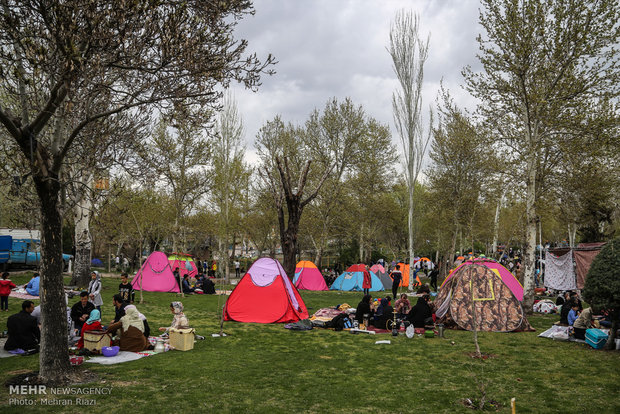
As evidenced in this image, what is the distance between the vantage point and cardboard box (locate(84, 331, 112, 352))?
28.2ft

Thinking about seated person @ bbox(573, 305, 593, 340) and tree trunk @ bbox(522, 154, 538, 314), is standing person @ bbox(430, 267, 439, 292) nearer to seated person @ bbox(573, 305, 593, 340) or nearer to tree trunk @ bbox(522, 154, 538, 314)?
tree trunk @ bbox(522, 154, 538, 314)

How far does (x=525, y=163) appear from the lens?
16609mm

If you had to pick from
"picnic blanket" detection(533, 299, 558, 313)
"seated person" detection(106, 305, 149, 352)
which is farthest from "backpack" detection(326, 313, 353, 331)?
"picnic blanket" detection(533, 299, 558, 313)

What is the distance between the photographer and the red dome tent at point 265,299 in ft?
44.2

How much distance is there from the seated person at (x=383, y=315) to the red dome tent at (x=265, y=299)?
8.04 feet

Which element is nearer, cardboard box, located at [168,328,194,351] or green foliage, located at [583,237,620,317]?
green foliage, located at [583,237,620,317]

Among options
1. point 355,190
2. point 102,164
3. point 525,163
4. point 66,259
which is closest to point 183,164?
point 66,259

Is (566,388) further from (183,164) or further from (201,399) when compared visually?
(183,164)

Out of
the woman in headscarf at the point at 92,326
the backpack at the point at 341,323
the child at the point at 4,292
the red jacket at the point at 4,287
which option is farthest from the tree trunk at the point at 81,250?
the backpack at the point at 341,323

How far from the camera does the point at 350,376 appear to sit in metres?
7.82

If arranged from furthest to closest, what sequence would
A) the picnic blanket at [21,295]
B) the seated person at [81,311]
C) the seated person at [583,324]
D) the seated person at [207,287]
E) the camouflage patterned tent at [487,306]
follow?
the seated person at [207,287] < the picnic blanket at [21,295] < the camouflage patterned tent at [487,306] < the seated person at [583,324] < the seated person at [81,311]

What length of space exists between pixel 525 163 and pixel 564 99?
2813 millimetres

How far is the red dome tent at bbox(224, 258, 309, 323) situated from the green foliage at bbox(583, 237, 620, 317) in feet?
26.3

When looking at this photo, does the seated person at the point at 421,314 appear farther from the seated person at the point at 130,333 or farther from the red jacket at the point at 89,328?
the red jacket at the point at 89,328
